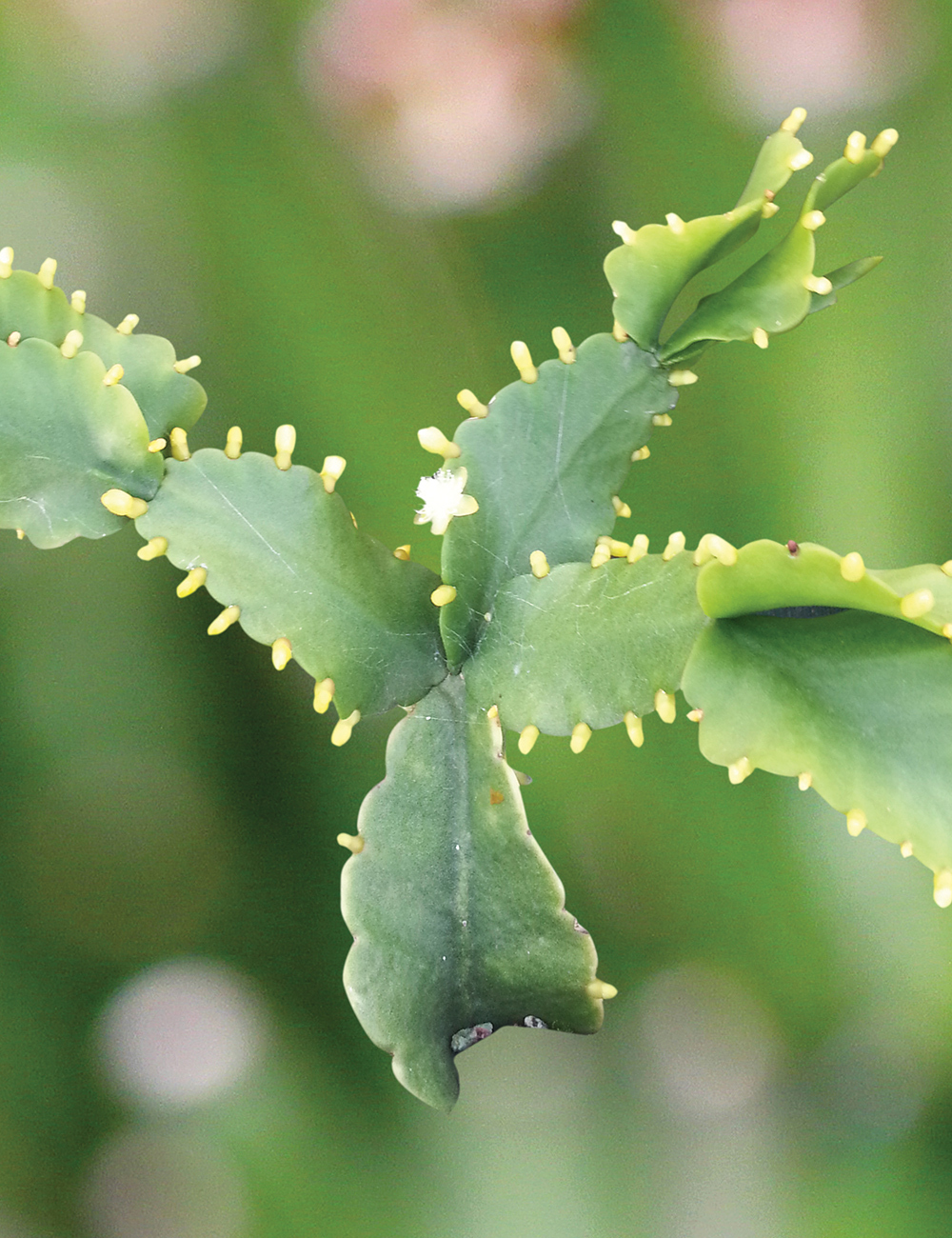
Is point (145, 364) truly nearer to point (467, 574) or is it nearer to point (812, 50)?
Answer: point (467, 574)

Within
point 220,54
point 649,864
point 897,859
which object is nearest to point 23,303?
point 220,54

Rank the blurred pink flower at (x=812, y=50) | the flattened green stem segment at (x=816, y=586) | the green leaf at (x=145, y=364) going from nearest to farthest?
the flattened green stem segment at (x=816, y=586) → the green leaf at (x=145, y=364) → the blurred pink flower at (x=812, y=50)

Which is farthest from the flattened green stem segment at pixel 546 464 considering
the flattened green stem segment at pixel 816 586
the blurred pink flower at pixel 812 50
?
the blurred pink flower at pixel 812 50

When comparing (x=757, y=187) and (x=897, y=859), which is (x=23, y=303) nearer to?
(x=757, y=187)

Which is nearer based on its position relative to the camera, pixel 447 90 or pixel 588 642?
pixel 588 642

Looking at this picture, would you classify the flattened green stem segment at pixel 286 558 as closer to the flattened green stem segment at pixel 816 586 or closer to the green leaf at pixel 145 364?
the green leaf at pixel 145 364

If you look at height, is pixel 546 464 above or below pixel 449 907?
above

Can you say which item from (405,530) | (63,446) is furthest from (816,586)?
(405,530)
